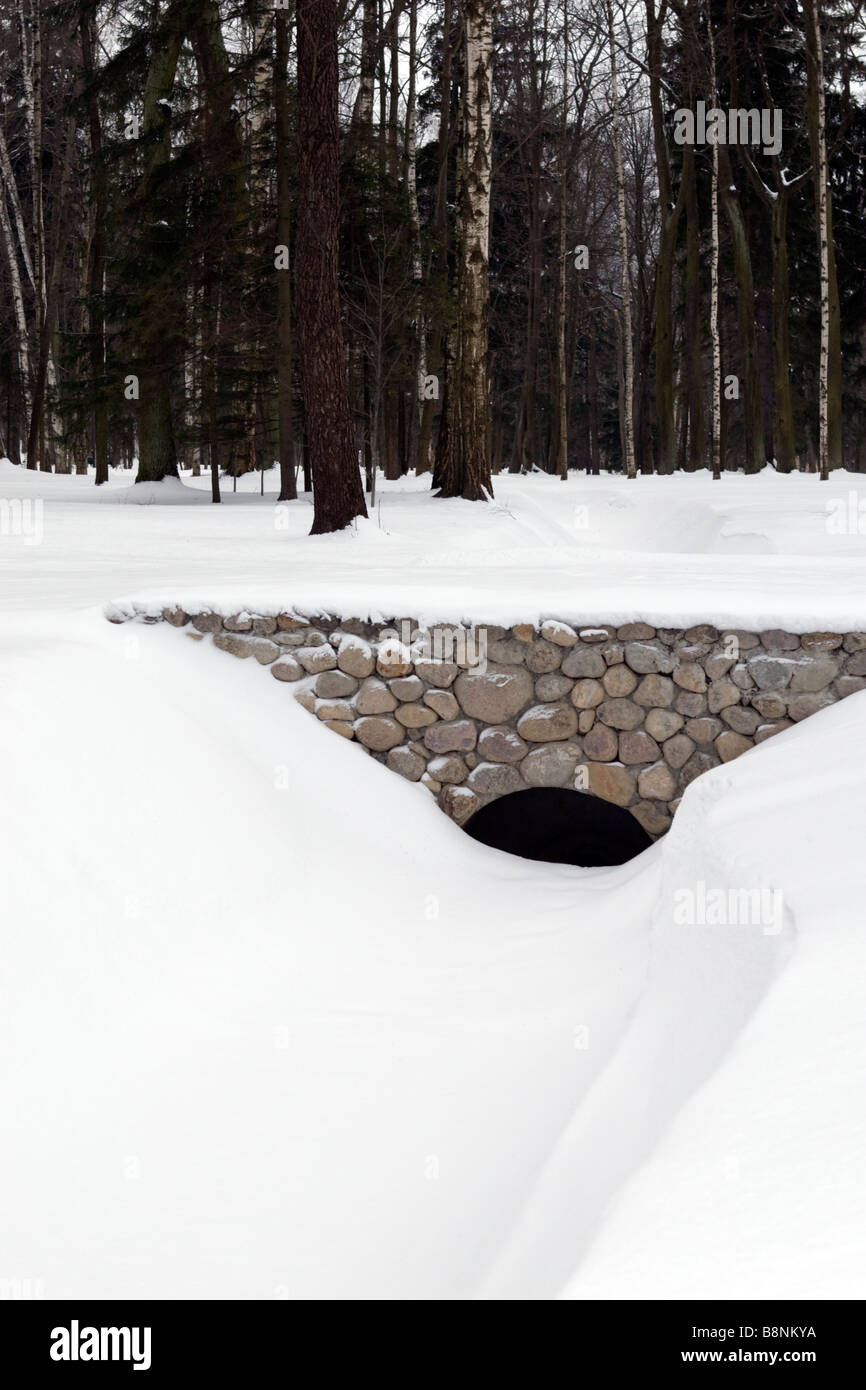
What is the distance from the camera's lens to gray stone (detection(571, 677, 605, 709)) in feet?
19.6

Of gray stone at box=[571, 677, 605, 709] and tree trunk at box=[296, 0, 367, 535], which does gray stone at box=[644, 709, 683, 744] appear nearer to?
gray stone at box=[571, 677, 605, 709]

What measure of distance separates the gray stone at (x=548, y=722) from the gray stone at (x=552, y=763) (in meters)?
0.07

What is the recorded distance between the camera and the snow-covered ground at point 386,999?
2713 millimetres

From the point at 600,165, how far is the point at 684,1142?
93.8ft

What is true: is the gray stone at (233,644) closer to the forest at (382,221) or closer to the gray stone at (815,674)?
the gray stone at (815,674)

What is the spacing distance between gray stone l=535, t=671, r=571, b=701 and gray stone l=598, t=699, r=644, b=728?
21cm

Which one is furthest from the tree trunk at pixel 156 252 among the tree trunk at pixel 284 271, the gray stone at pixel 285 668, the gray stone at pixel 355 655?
the gray stone at pixel 355 655

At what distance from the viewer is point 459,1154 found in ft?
11.8

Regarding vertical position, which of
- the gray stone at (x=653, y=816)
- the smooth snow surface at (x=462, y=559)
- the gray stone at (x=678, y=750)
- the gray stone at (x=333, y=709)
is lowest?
the gray stone at (x=653, y=816)

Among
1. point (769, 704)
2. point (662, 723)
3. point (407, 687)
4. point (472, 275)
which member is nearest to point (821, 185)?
point (472, 275)

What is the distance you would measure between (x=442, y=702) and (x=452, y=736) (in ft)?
0.62

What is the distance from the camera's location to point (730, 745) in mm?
5965

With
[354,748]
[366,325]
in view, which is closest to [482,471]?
[366,325]

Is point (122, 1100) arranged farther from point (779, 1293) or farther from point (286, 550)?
point (286, 550)
